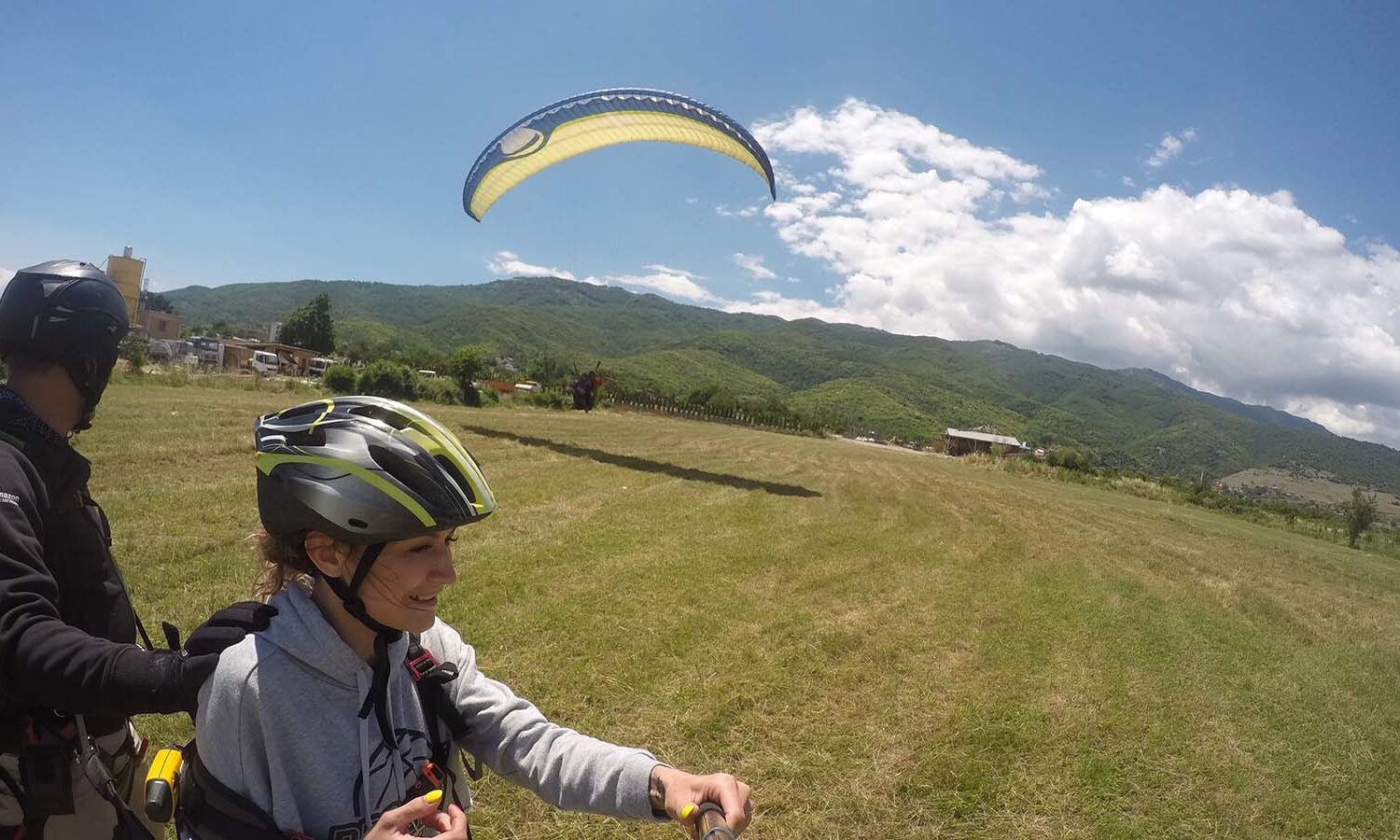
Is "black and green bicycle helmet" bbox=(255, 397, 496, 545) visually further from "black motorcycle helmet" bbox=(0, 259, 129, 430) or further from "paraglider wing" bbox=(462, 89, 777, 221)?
"paraglider wing" bbox=(462, 89, 777, 221)

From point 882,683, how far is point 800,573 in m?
3.03

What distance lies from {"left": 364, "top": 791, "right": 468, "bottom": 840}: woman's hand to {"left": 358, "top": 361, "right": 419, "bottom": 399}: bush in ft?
113

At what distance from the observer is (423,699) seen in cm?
196

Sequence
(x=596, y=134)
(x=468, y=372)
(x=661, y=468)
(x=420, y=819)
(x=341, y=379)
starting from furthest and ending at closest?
(x=468, y=372) < (x=341, y=379) < (x=596, y=134) < (x=661, y=468) < (x=420, y=819)

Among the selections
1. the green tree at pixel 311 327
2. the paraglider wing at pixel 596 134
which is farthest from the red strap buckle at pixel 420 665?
the green tree at pixel 311 327

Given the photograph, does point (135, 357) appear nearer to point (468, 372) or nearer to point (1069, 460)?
point (468, 372)

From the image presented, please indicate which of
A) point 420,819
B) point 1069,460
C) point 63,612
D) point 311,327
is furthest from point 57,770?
point 311,327

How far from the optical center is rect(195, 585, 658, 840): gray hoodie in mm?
1555

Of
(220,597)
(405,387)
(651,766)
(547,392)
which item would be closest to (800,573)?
(220,597)

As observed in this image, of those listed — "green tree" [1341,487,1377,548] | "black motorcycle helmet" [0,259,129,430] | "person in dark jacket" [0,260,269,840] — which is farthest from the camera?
"green tree" [1341,487,1377,548]

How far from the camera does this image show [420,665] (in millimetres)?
1909

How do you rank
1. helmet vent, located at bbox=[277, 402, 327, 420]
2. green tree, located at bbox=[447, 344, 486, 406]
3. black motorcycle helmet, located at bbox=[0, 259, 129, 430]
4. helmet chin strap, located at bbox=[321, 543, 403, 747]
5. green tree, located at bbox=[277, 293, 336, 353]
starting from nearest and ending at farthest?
helmet chin strap, located at bbox=[321, 543, 403, 747] → helmet vent, located at bbox=[277, 402, 327, 420] → black motorcycle helmet, located at bbox=[0, 259, 129, 430] → green tree, located at bbox=[447, 344, 486, 406] → green tree, located at bbox=[277, 293, 336, 353]

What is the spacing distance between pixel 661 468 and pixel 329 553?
15476mm

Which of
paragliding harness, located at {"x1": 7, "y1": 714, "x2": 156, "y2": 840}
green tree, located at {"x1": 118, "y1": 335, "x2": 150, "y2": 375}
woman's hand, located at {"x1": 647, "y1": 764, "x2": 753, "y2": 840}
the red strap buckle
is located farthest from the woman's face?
green tree, located at {"x1": 118, "y1": 335, "x2": 150, "y2": 375}
